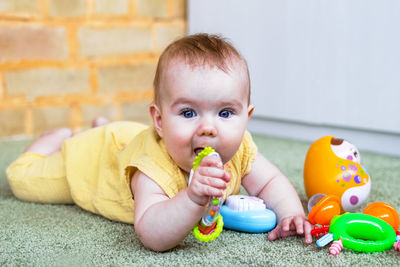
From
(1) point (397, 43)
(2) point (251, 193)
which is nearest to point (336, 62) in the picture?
(1) point (397, 43)

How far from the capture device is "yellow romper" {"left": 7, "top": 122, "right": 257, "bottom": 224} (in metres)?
0.89

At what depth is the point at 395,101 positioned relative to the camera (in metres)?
1.59

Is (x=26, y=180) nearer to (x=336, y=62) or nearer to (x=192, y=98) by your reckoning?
(x=192, y=98)

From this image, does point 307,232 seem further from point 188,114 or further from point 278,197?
point 188,114

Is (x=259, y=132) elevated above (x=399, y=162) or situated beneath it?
situated beneath

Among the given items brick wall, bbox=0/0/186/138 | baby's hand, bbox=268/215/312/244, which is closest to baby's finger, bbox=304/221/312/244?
baby's hand, bbox=268/215/312/244

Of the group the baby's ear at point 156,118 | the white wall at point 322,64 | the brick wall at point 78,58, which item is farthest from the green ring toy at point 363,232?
the brick wall at point 78,58

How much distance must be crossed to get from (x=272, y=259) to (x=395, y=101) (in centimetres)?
101

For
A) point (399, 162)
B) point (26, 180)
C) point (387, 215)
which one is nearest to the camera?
point (387, 215)

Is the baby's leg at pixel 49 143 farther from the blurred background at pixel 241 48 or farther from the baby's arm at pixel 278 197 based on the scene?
the blurred background at pixel 241 48

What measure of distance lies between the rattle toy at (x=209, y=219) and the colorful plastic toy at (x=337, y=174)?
32cm

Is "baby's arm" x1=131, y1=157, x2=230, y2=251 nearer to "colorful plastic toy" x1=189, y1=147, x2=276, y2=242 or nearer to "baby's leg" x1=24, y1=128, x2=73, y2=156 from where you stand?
"colorful plastic toy" x1=189, y1=147, x2=276, y2=242

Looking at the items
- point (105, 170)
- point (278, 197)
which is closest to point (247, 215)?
point (278, 197)

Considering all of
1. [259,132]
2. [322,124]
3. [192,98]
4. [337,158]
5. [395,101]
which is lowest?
[259,132]
